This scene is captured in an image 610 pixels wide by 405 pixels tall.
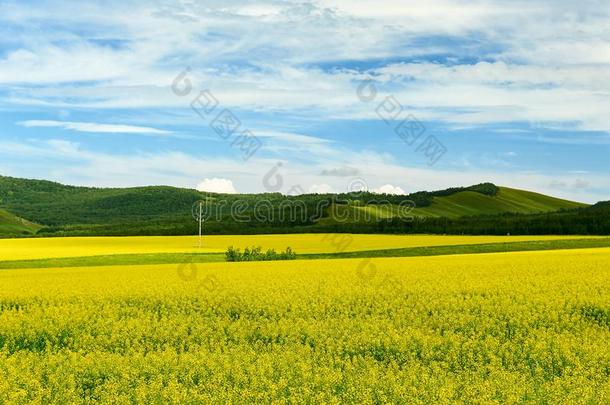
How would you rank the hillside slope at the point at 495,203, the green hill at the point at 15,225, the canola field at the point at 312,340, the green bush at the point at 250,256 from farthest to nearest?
the green hill at the point at 15,225
the hillside slope at the point at 495,203
the green bush at the point at 250,256
the canola field at the point at 312,340

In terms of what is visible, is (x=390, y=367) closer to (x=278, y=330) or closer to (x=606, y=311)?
(x=278, y=330)

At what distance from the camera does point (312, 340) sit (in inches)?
592

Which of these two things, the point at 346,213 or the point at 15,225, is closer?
the point at 346,213

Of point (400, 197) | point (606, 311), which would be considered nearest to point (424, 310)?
point (606, 311)

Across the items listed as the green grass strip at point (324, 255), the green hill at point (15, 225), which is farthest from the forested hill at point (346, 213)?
the green grass strip at point (324, 255)

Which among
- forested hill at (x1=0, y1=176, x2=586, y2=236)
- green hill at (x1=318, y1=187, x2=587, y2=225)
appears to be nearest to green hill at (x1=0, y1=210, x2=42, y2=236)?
forested hill at (x1=0, y1=176, x2=586, y2=236)

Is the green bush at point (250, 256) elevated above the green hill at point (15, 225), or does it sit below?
below

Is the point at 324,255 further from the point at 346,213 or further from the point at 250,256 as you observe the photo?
the point at 346,213

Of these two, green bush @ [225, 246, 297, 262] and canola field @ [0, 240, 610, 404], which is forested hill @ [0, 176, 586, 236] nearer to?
green bush @ [225, 246, 297, 262]

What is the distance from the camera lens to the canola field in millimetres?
10992

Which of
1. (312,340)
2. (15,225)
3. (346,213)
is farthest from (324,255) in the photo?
(15,225)

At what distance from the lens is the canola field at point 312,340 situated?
10992mm

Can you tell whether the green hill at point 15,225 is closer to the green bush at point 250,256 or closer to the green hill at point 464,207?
the green hill at point 464,207

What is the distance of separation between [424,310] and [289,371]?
24.0 ft
